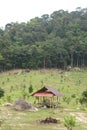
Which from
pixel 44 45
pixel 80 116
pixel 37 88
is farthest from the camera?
pixel 44 45

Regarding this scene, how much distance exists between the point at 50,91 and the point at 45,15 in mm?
89259

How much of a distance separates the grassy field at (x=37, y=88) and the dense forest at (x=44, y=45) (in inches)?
166

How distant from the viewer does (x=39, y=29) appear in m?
108

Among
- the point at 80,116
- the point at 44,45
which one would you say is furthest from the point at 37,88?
the point at 44,45

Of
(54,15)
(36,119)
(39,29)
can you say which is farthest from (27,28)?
(36,119)

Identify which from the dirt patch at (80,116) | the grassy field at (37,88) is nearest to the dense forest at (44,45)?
the grassy field at (37,88)

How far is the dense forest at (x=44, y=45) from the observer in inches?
3477

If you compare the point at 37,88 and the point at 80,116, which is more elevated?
the point at 37,88

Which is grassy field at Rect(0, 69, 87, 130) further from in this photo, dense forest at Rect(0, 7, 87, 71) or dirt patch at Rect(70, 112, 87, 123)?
dense forest at Rect(0, 7, 87, 71)

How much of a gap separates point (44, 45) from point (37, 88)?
29.8m

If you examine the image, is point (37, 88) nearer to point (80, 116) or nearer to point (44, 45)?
point (80, 116)

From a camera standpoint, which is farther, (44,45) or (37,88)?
(44,45)

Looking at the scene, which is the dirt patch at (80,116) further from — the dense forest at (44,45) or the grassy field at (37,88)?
the dense forest at (44,45)

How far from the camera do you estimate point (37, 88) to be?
205 feet
